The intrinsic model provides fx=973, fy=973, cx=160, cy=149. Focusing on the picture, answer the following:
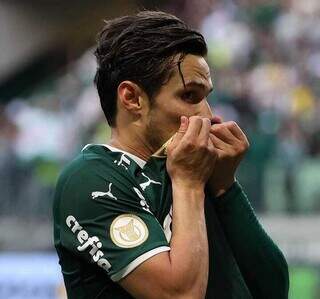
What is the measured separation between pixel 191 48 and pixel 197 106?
5.0 inches

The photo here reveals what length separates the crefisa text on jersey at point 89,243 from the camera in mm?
1940

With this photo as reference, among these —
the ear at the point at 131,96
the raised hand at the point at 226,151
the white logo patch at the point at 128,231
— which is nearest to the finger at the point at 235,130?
the raised hand at the point at 226,151

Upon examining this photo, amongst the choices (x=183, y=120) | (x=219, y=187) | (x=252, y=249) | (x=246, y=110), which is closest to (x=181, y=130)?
(x=183, y=120)

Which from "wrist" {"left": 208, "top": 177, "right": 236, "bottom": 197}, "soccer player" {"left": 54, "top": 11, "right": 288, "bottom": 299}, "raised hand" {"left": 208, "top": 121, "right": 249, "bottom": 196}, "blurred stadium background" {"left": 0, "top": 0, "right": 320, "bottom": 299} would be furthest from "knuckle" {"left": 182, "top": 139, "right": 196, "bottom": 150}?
"blurred stadium background" {"left": 0, "top": 0, "right": 320, "bottom": 299}

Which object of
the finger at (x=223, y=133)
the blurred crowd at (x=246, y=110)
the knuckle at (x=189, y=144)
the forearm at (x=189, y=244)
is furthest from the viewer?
the blurred crowd at (x=246, y=110)

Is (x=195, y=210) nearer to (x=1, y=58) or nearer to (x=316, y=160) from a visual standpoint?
(x=316, y=160)

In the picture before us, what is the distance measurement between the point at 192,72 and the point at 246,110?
8.42 m

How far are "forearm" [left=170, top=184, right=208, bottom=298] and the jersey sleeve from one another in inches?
1.5

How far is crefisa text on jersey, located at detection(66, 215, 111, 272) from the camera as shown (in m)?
1.94

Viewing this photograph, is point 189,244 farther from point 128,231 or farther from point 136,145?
point 136,145

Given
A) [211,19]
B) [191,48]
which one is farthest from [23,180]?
[191,48]

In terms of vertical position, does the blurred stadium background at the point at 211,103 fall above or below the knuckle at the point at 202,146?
below

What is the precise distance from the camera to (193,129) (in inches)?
78.7

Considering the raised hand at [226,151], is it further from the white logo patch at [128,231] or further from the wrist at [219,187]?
the white logo patch at [128,231]
